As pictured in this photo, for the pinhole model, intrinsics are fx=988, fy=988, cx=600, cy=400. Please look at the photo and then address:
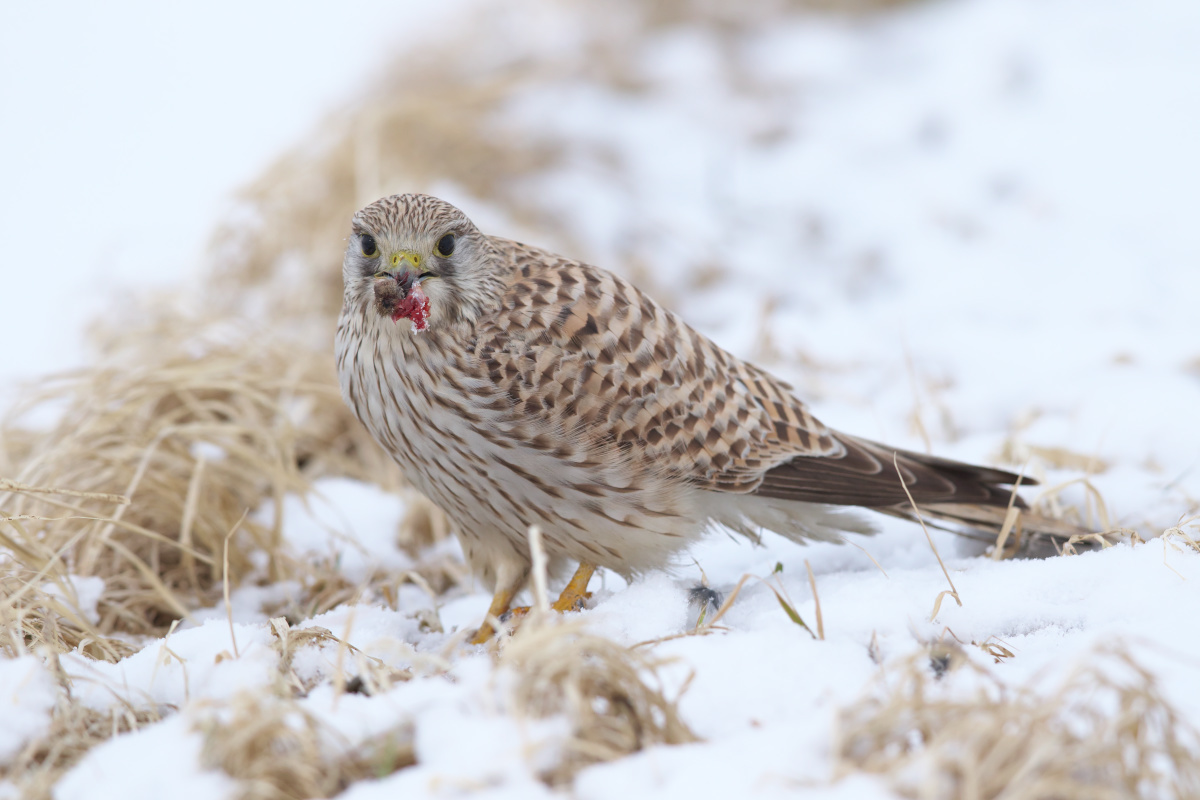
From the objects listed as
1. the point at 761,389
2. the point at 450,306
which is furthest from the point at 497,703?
the point at 761,389

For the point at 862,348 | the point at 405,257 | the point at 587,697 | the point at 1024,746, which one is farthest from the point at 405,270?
the point at 862,348

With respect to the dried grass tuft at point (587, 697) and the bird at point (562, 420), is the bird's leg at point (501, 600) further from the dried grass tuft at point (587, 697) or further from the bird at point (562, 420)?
the dried grass tuft at point (587, 697)

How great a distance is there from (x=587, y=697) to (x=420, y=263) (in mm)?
1103

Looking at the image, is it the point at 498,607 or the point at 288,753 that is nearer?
the point at 288,753

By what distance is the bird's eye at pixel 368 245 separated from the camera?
2250 mm

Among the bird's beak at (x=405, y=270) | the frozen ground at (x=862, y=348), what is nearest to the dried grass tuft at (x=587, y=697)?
the frozen ground at (x=862, y=348)

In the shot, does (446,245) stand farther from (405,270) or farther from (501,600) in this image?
(501,600)

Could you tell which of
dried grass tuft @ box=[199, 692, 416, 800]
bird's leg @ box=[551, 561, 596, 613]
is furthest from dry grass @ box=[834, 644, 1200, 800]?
bird's leg @ box=[551, 561, 596, 613]

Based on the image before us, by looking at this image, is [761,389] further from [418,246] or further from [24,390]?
[24,390]

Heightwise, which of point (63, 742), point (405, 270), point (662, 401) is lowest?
point (63, 742)

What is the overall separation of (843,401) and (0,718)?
281 cm

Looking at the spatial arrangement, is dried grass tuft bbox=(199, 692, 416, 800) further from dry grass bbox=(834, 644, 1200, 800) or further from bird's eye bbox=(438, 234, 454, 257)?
bird's eye bbox=(438, 234, 454, 257)

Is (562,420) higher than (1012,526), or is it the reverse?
(562,420)

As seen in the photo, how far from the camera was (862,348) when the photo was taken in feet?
13.7
